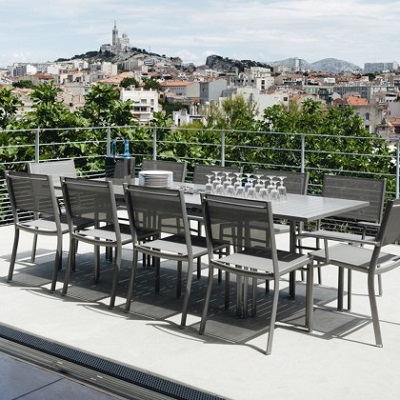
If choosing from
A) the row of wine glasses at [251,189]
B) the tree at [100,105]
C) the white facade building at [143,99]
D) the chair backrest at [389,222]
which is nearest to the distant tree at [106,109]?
the tree at [100,105]

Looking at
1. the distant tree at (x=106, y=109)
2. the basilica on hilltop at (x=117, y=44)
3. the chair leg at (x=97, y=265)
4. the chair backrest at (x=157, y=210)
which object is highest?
the basilica on hilltop at (x=117, y=44)

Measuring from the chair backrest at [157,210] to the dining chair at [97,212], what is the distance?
0.16m

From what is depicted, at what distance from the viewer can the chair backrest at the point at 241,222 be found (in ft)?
12.2

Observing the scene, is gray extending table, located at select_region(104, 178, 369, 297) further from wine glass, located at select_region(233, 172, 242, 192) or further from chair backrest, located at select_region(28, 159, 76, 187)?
chair backrest, located at select_region(28, 159, 76, 187)

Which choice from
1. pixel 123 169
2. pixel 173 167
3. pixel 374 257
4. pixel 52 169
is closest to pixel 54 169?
pixel 52 169

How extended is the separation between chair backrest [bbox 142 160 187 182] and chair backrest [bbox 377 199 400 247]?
7.78 ft

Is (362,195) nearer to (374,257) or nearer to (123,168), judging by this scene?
(374,257)

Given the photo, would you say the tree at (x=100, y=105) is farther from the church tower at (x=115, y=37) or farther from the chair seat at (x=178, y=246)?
the church tower at (x=115, y=37)

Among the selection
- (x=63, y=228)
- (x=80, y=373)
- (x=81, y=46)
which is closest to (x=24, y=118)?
(x=63, y=228)

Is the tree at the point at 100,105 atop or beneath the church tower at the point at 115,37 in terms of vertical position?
beneath

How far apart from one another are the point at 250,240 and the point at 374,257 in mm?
665

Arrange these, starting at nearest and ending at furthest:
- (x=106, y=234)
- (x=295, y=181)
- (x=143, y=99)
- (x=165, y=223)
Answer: (x=165, y=223)
(x=106, y=234)
(x=295, y=181)
(x=143, y=99)

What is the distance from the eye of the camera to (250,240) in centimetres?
382

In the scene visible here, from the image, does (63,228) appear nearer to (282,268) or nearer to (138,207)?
(138,207)
